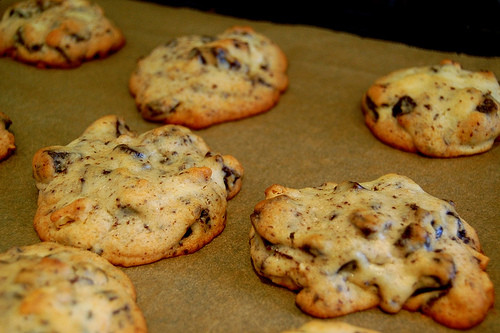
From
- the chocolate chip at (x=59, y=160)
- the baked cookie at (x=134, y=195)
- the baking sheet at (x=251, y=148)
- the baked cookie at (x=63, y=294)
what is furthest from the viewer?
the chocolate chip at (x=59, y=160)

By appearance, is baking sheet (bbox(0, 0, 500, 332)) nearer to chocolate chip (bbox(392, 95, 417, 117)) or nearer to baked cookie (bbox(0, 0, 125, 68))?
baked cookie (bbox(0, 0, 125, 68))

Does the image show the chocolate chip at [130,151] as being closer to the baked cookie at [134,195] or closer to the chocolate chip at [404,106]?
the baked cookie at [134,195]

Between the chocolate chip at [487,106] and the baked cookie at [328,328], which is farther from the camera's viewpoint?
the chocolate chip at [487,106]

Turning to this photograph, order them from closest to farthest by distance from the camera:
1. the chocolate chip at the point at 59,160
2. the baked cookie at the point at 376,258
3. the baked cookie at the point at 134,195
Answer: the baked cookie at the point at 376,258 → the baked cookie at the point at 134,195 → the chocolate chip at the point at 59,160

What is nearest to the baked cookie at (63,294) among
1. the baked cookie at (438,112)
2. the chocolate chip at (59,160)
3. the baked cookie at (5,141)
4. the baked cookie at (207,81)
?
the chocolate chip at (59,160)

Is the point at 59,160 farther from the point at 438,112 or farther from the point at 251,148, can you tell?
the point at 438,112

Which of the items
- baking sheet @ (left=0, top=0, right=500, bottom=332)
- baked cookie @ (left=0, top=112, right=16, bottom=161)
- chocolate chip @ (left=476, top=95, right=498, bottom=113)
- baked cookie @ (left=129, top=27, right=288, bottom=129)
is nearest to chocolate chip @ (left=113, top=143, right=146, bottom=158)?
baking sheet @ (left=0, top=0, right=500, bottom=332)
